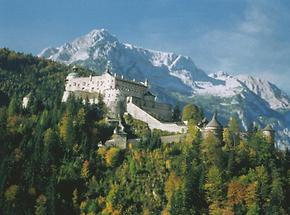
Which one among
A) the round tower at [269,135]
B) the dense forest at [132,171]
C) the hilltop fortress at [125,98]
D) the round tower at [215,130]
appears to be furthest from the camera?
the hilltop fortress at [125,98]

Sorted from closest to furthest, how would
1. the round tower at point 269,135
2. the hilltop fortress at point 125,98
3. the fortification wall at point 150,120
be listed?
the round tower at point 269,135 < the fortification wall at point 150,120 < the hilltop fortress at point 125,98

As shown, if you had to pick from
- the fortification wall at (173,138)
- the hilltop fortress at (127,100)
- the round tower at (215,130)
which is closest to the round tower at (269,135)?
the hilltop fortress at (127,100)

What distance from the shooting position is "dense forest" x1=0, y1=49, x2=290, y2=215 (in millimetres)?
102250

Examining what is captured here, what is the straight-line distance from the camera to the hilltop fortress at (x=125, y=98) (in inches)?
5037

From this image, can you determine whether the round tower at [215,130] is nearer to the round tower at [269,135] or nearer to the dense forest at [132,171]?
the dense forest at [132,171]

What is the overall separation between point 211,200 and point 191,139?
47.4ft

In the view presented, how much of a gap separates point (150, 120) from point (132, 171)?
1944 centimetres

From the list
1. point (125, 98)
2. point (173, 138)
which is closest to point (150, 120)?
point (125, 98)

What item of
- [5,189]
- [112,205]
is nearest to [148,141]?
[112,205]

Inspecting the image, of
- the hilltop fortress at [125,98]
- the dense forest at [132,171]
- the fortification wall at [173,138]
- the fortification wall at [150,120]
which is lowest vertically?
the dense forest at [132,171]

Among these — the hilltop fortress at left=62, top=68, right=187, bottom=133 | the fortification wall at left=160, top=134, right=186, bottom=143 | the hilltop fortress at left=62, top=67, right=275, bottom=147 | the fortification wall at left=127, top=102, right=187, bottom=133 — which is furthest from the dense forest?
the hilltop fortress at left=62, top=68, right=187, bottom=133

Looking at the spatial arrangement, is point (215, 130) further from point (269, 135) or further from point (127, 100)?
point (127, 100)

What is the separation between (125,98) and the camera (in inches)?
5305

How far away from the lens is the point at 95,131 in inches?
4766
